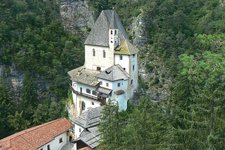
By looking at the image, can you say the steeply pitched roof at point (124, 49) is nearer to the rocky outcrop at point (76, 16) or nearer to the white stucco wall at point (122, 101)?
the white stucco wall at point (122, 101)

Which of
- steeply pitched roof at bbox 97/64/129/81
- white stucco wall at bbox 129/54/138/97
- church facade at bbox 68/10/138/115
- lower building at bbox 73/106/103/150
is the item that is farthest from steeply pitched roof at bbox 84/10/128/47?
lower building at bbox 73/106/103/150

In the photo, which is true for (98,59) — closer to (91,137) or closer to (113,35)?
(113,35)

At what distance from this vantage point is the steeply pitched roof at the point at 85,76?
49.5 m

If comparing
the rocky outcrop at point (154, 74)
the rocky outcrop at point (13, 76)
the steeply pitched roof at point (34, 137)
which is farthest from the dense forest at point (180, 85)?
the rocky outcrop at point (13, 76)

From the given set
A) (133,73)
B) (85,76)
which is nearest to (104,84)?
(85,76)

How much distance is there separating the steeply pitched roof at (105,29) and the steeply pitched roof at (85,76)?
421 centimetres

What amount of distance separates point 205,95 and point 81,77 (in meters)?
33.7

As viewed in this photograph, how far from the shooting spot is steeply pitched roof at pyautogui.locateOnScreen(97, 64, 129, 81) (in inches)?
1859

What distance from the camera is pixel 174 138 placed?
2097cm

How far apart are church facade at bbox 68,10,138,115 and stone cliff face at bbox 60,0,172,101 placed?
11.9m

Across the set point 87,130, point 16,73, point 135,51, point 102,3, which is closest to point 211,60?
point 135,51

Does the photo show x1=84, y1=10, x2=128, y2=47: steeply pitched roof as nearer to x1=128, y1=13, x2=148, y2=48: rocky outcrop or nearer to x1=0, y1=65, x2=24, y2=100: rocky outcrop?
x1=0, y1=65, x2=24, y2=100: rocky outcrop

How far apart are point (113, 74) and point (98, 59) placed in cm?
557

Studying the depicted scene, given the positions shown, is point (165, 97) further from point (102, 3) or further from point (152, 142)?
point (152, 142)
